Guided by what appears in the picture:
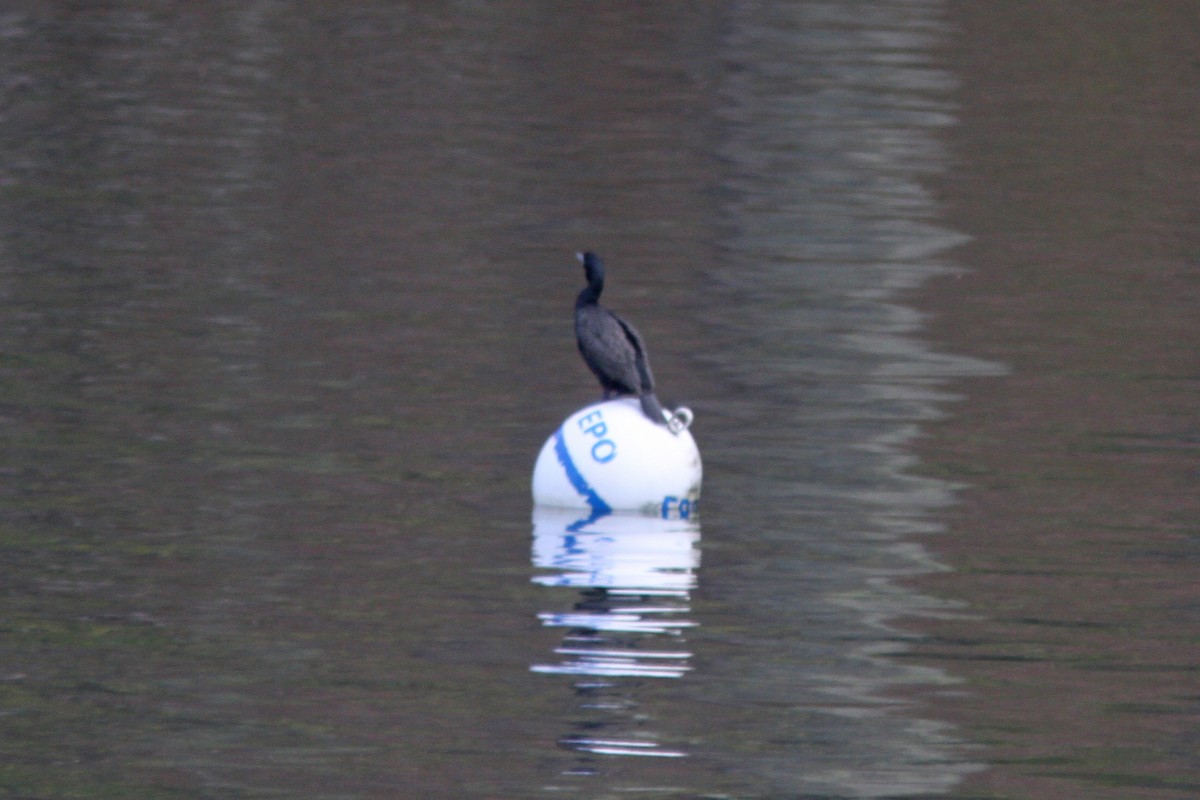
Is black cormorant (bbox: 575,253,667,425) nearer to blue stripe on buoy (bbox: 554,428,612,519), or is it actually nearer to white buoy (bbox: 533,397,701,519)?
white buoy (bbox: 533,397,701,519)

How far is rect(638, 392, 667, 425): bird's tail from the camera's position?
32.3 feet

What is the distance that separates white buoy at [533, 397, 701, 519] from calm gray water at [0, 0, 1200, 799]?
129 mm

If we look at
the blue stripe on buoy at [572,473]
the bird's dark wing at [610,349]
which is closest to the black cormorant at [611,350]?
the bird's dark wing at [610,349]

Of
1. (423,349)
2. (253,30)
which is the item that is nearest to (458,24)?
(253,30)

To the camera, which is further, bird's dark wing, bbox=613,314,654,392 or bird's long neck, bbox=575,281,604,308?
bird's long neck, bbox=575,281,604,308

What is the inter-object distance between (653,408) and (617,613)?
4.79 feet

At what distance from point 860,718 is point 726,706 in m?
0.43

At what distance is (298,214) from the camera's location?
57.6 feet

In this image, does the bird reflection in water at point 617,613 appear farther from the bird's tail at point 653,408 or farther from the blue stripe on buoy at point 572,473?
the bird's tail at point 653,408

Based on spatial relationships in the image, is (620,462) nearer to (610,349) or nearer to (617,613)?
(610,349)

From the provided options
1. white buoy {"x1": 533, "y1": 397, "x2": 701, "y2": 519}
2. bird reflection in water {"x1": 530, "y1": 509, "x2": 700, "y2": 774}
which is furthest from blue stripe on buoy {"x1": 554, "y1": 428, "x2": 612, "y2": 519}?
bird reflection in water {"x1": 530, "y1": 509, "x2": 700, "y2": 774}

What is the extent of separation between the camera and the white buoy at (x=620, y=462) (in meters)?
9.79

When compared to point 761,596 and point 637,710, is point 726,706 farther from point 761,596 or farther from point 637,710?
point 761,596

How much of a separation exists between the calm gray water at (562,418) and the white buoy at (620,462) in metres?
0.13
